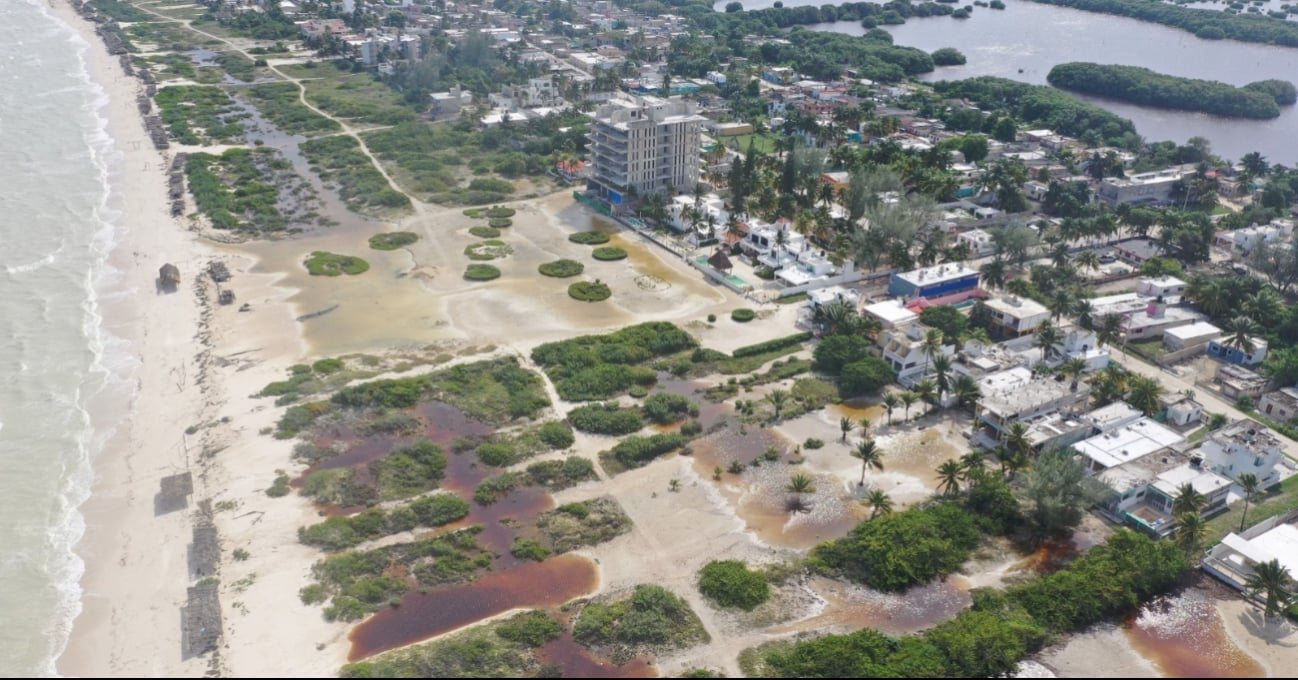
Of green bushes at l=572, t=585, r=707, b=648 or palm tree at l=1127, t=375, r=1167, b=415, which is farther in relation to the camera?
palm tree at l=1127, t=375, r=1167, b=415

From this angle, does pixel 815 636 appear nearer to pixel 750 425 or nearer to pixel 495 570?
pixel 495 570

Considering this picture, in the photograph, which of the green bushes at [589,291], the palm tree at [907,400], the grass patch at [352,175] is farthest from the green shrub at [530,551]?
the grass patch at [352,175]

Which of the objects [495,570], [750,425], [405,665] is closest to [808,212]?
[750,425]

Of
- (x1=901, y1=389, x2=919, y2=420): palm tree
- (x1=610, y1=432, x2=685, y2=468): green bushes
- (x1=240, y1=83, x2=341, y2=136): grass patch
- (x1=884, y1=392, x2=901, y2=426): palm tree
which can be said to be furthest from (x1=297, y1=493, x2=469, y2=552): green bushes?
(x1=240, y1=83, x2=341, y2=136): grass patch

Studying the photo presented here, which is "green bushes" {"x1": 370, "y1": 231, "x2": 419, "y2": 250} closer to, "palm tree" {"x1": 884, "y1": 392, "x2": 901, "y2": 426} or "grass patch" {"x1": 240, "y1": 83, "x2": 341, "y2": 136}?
"grass patch" {"x1": 240, "y1": 83, "x2": 341, "y2": 136}

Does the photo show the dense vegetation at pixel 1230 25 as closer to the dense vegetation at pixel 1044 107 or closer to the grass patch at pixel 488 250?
the dense vegetation at pixel 1044 107

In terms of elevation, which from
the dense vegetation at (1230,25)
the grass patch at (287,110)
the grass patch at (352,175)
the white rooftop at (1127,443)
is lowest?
the grass patch at (352,175)
